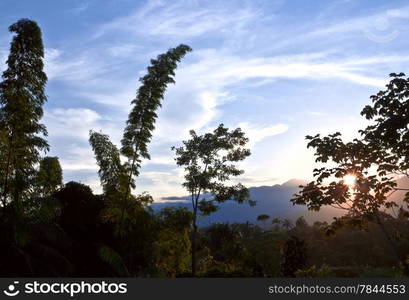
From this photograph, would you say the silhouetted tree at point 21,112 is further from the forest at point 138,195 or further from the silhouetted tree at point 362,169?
the silhouetted tree at point 362,169

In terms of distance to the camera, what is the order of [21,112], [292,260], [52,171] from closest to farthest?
[21,112] < [292,260] < [52,171]

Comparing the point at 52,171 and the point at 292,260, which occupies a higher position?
the point at 52,171

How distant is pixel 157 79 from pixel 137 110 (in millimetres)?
1621

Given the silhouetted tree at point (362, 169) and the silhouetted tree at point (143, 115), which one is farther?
the silhouetted tree at point (143, 115)

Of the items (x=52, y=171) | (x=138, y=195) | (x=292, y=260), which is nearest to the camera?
(x=138, y=195)

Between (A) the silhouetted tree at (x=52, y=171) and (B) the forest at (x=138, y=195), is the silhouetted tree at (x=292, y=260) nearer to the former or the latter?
(B) the forest at (x=138, y=195)

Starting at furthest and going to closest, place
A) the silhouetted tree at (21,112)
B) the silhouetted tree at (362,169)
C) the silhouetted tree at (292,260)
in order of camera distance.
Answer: the silhouetted tree at (292,260), the silhouetted tree at (21,112), the silhouetted tree at (362,169)

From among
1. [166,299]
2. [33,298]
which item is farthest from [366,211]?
[33,298]

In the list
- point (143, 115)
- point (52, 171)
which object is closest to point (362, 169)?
point (143, 115)

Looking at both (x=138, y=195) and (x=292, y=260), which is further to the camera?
(x=292, y=260)

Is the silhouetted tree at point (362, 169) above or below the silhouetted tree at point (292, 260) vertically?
above

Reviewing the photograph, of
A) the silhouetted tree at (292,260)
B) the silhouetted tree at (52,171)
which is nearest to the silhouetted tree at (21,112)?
the silhouetted tree at (52,171)

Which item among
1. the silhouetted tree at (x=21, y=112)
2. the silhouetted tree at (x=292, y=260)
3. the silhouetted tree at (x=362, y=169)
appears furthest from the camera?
the silhouetted tree at (x=292, y=260)

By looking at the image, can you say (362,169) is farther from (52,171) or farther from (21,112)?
(52,171)
